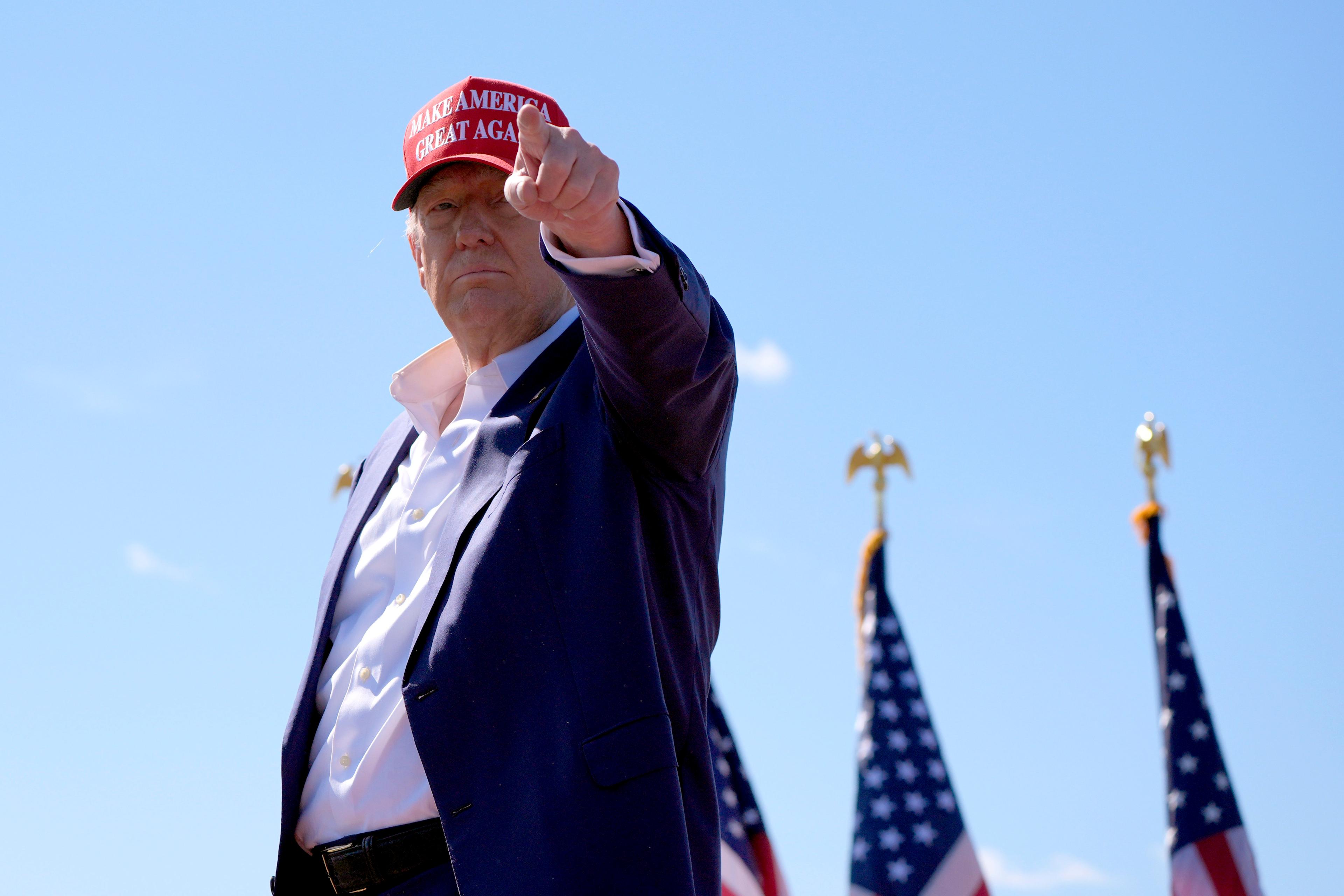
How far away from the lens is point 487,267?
2.60 meters

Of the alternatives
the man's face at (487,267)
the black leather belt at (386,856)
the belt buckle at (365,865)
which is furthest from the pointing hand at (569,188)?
the belt buckle at (365,865)

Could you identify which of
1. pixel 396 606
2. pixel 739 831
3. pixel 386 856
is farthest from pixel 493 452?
pixel 739 831

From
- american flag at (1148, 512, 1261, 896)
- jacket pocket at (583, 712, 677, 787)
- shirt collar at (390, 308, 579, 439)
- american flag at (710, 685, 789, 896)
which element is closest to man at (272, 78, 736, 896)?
jacket pocket at (583, 712, 677, 787)

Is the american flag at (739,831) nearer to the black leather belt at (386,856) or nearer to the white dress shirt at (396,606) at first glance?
the white dress shirt at (396,606)

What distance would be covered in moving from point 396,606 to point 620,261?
2.68 ft

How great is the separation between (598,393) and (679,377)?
24cm

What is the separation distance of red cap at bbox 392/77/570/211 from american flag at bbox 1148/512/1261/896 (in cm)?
554

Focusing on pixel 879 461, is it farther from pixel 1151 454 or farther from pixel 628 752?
pixel 628 752

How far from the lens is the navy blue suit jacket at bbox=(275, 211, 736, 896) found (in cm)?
194

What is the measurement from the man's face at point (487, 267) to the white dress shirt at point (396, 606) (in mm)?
50

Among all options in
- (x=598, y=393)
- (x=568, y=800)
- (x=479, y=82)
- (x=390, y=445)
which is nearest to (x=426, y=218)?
(x=479, y=82)

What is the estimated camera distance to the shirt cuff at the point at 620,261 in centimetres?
192

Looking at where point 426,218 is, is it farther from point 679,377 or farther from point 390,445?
point 679,377

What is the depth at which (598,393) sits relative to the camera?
87.4 inches
